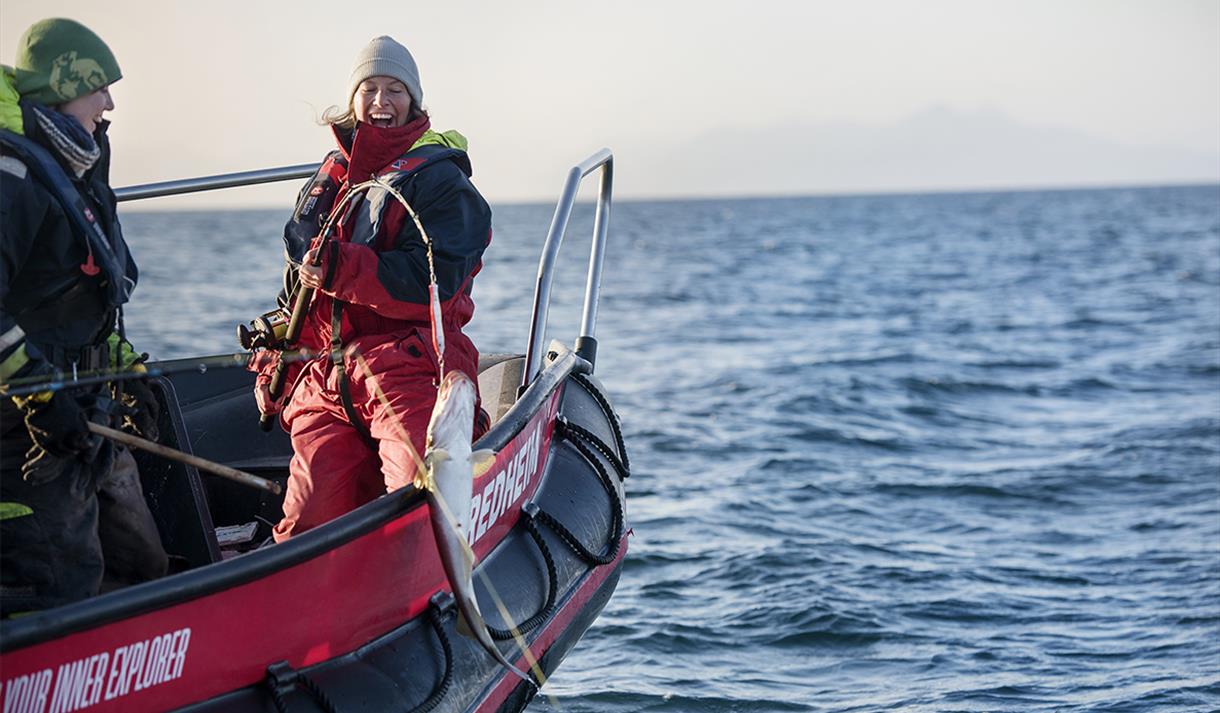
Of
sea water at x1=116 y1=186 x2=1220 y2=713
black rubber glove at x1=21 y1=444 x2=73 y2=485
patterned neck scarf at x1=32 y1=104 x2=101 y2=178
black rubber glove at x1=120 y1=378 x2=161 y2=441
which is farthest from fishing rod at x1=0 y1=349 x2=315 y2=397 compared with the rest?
sea water at x1=116 y1=186 x2=1220 y2=713

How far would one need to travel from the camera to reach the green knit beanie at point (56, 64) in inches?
120

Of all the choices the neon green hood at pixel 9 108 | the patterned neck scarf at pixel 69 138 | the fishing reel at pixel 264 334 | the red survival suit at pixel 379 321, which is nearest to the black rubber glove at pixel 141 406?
the fishing reel at pixel 264 334

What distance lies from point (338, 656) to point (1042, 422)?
835 centimetres

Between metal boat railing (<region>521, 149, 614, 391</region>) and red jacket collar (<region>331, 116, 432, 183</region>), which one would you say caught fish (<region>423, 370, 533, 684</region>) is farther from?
metal boat railing (<region>521, 149, 614, 391</region>)

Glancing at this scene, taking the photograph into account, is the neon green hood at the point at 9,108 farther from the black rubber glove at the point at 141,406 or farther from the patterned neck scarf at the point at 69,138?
the black rubber glove at the point at 141,406

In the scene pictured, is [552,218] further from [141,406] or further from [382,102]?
[141,406]

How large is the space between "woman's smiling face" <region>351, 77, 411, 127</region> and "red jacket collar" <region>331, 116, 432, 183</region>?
0.04 metres

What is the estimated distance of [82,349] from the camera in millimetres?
3186

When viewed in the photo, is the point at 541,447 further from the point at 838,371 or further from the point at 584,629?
the point at 838,371

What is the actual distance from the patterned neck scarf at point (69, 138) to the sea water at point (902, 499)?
2790 millimetres

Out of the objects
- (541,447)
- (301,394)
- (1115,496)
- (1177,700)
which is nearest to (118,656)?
(301,394)

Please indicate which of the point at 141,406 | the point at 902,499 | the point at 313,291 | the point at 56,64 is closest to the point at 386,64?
the point at 313,291

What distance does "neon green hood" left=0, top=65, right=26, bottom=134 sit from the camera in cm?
292

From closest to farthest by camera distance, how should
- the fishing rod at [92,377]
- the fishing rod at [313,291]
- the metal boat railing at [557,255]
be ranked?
1. the fishing rod at [92,377]
2. the fishing rod at [313,291]
3. the metal boat railing at [557,255]
